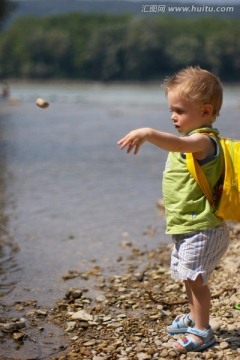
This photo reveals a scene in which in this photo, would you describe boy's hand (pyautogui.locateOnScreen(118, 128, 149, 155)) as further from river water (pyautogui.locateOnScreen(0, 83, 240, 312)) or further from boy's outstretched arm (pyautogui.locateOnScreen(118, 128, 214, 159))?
river water (pyautogui.locateOnScreen(0, 83, 240, 312))

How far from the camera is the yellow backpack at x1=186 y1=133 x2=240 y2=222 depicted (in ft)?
12.4

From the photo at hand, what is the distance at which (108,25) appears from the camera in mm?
85250

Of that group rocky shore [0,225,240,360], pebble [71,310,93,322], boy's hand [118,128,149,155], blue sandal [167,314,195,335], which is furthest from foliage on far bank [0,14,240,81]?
boy's hand [118,128,149,155]

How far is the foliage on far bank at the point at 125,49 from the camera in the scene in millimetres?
62000

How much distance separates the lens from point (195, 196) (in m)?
3.84

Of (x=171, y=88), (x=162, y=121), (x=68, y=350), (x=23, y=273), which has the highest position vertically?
(x=171, y=88)

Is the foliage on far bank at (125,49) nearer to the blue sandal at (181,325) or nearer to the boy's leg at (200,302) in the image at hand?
the blue sandal at (181,325)

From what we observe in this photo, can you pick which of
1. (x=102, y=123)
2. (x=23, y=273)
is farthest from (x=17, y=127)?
(x=23, y=273)

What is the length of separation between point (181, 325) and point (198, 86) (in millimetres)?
1488

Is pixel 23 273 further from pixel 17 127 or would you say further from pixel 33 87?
pixel 33 87

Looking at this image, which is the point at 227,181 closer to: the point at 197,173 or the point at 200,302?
the point at 197,173

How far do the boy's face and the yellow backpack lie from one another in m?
0.10

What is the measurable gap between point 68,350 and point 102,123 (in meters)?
21.5

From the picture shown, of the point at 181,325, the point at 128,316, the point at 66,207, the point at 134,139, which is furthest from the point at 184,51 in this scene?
the point at 134,139
